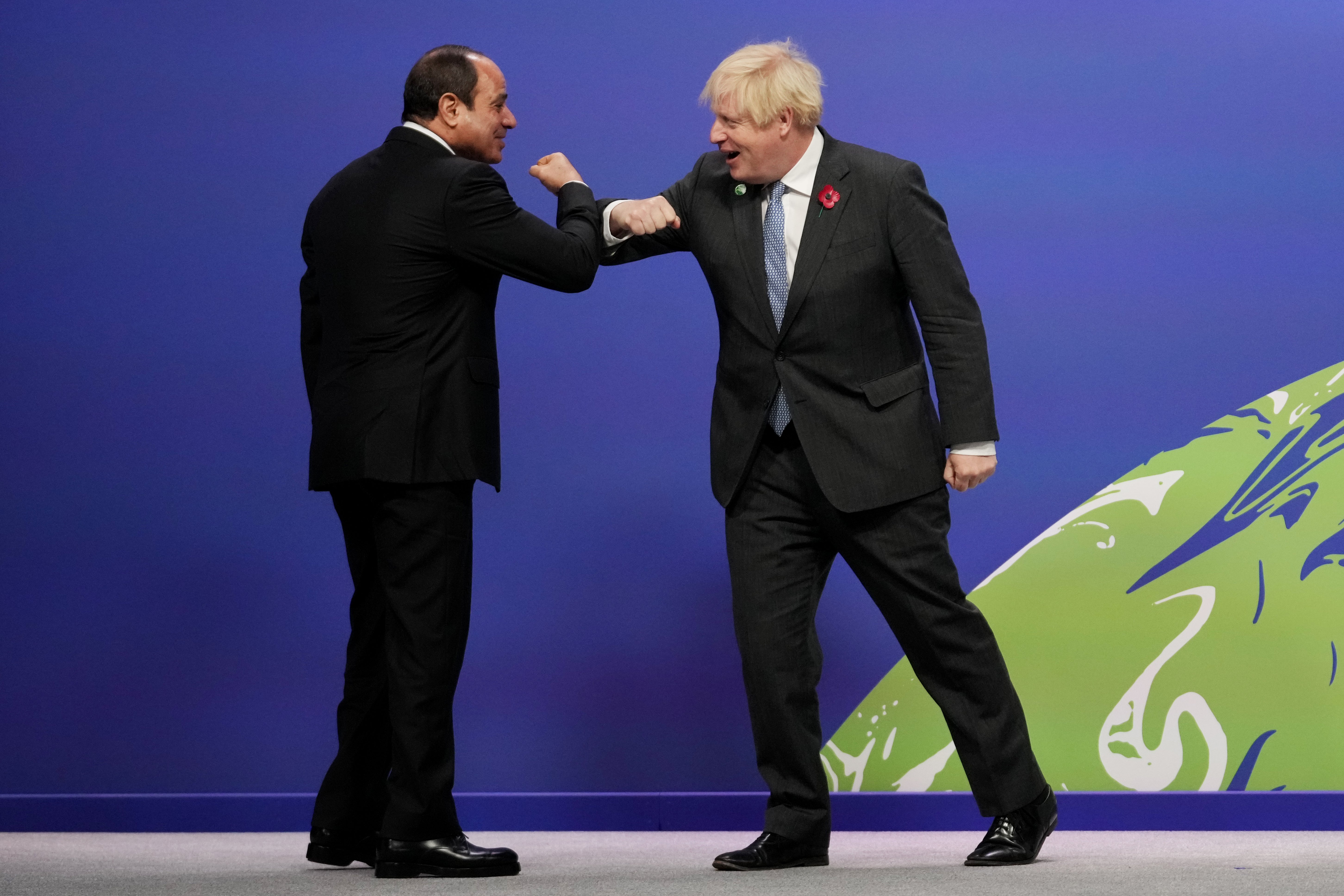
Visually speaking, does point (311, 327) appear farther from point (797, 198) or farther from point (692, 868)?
point (692, 868)

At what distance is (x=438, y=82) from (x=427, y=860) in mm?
1329

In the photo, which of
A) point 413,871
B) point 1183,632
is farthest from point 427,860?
point 1183,632

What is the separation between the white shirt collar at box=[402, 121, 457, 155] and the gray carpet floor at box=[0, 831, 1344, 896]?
1.24 m

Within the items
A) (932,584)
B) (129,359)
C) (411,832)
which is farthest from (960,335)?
(129,359)

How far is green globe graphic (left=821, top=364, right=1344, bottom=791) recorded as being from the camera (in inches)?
119

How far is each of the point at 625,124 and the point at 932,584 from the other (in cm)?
150

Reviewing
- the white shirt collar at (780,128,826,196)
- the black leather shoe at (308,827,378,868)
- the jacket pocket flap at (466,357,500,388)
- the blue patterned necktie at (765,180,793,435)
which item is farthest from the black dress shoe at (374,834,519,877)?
the white shirt collar at (780,128,826,196)

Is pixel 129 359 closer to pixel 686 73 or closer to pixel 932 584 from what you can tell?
pixel 686 73

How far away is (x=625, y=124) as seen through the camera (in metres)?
3.21

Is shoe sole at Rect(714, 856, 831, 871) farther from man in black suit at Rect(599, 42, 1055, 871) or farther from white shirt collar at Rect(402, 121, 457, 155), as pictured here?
white shirt collar at Rect(402, 121, 457, 155)

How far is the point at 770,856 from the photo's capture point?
2275mm

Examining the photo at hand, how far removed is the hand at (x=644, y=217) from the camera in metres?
2.38

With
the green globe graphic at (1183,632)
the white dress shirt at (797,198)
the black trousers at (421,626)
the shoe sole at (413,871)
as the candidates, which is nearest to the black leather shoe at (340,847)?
the black trousers at (421,626)

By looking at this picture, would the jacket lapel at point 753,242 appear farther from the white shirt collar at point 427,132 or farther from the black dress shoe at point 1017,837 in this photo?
the black dress shoe at point 1017,837
